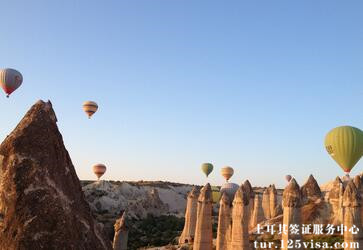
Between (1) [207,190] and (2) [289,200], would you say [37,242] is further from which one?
(1) [207,190]

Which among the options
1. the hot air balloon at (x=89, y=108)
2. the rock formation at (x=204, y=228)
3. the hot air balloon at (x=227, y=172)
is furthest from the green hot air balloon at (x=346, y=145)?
the hot air balloon at (x=89, y=108)

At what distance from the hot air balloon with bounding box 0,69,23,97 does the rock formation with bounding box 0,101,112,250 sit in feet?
124

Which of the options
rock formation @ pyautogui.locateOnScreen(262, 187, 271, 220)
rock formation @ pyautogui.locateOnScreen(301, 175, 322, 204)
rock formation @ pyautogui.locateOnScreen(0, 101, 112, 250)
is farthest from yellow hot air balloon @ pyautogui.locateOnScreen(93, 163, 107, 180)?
rock formation @ pyautogui.locateOnScreen(0, 101, 112, 250)

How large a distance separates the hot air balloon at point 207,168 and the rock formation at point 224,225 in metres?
56.4

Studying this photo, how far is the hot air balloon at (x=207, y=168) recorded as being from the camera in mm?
81562

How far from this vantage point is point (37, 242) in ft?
36.6

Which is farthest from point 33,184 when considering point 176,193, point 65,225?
point 176,193

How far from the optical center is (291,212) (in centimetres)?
1948

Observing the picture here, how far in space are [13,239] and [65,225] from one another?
149 cm

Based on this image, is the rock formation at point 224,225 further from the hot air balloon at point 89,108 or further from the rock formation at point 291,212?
the hot air balloon at point 89,108

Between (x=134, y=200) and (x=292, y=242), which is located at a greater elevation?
(x=134, y=200)

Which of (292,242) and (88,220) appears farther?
(292,242)

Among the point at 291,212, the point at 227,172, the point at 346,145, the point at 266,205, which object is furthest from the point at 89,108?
the point at 291,212

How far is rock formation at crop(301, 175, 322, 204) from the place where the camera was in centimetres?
3899
